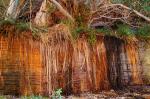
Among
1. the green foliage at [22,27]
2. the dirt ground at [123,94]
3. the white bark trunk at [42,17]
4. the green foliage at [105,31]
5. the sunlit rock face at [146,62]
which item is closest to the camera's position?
the dirt ground at [123,94]

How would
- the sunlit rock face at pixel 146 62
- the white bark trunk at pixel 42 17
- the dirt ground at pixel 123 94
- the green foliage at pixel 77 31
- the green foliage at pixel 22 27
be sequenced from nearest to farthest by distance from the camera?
the dirt ground at pixel 123 94, the green foliage at pixel 22 27, the green foliage at pixel 77 31, the white bark trunk at pixel 42 17, the sunlit rock face at pixel 146 62

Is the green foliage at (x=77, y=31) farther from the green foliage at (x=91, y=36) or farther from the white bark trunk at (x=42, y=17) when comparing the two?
the white bark trunk at (x=42, y=17)

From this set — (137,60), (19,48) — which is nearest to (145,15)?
(137,60)

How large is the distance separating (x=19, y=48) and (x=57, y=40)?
691 millimetres

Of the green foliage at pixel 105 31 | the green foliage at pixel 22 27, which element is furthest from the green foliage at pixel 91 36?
the green foliage at pixel 22 27

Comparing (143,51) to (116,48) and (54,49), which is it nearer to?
(116,48)

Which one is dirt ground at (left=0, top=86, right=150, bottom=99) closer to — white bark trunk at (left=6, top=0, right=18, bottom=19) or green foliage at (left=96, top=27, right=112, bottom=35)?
green foliage at (left=96, top=27, right=112, bottom=35)

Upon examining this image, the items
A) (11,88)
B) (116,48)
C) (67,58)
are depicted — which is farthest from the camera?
(116,48)

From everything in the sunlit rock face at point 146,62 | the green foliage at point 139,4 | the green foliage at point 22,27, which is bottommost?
the sunlit rock face at point 146,62

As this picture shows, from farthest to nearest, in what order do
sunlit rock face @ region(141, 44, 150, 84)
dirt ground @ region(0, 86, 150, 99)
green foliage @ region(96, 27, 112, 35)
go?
sunlit rock face @ region(141, 44, 150, 84) < green foliage @ region(96, 27, 112, 35) < dirt ground @ region(0, 86, 150, 99)

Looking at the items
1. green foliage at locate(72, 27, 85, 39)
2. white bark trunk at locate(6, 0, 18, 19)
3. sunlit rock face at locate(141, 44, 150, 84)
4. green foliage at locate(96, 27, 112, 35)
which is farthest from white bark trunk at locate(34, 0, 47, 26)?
sunlit rock face at locate(141, 44, 150, 84)

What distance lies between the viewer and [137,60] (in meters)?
Result: 8.20

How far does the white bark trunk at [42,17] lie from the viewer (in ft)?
24.2

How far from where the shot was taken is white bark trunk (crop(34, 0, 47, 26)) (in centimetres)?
738
